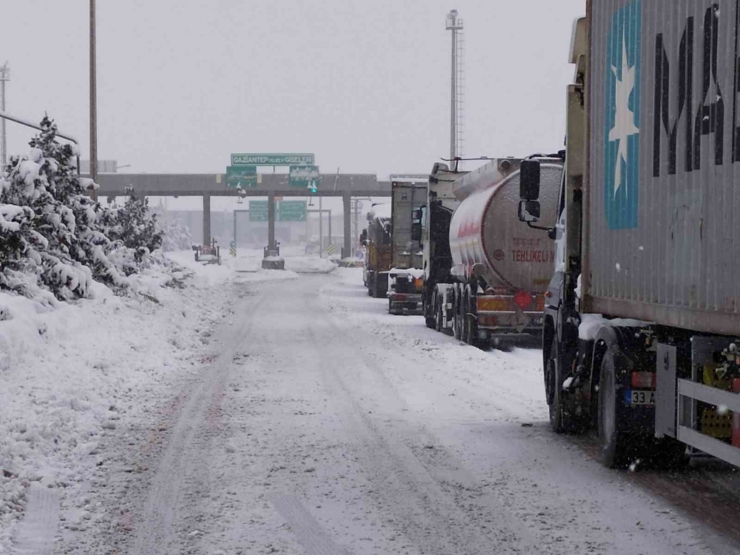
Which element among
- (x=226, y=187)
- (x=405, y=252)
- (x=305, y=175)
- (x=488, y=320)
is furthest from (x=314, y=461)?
(x=226, y=187)

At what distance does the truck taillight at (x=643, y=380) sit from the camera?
27.0ft

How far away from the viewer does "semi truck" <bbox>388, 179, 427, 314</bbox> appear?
103 feet

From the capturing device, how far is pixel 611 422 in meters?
8.64

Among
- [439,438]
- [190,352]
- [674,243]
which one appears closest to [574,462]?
[439,438]

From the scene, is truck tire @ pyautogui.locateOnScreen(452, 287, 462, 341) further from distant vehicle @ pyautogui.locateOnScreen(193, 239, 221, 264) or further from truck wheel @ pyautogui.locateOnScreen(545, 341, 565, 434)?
distant vehicle @ pyautogui.locateOnScreen(193, 239, 221, 264)

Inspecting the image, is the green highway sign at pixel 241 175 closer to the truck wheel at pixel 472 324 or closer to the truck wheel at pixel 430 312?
the truck wheel at pixel 430 312

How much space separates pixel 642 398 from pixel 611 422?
0.48 meters

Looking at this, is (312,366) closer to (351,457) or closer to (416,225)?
(351,457)

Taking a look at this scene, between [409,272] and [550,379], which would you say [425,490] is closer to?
[550,379]

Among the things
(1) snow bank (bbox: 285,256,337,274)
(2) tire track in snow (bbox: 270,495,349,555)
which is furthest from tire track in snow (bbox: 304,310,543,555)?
(1) snow bank (bbox: 285,256,337,274)

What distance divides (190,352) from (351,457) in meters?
9.68

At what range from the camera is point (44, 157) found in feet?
70.5

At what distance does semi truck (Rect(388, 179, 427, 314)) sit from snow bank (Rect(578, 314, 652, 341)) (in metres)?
20.3

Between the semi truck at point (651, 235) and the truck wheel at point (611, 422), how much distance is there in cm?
2
